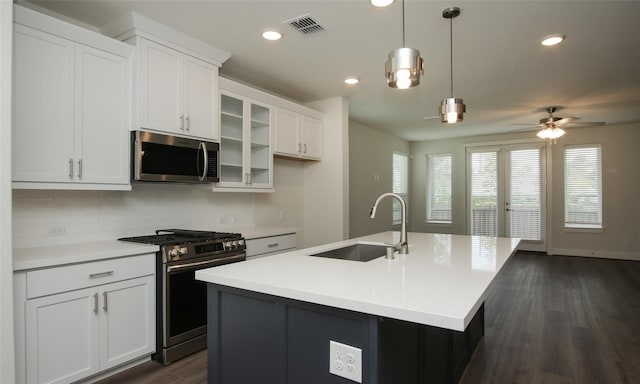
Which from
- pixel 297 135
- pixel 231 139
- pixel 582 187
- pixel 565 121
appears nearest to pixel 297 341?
pixel 231 139

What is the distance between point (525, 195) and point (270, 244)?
6.31m

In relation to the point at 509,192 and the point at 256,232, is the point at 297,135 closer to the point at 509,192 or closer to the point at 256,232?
the point at 256,232

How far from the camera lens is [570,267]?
6.18 meters

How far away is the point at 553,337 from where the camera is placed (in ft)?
10.5

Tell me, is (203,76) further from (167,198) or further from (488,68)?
(488,68)

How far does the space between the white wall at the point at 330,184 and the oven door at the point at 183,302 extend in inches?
78.5

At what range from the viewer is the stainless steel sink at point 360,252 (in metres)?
2.63

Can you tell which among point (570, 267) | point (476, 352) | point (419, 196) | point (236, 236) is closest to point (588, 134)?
point (570, 267)

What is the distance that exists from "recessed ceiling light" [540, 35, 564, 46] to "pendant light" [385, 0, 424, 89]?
1.90 metres

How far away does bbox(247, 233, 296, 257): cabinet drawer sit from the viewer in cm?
341

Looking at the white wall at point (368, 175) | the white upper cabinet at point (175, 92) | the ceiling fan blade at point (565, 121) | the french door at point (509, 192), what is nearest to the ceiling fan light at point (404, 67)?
the white upper cabinet at point (175, 92)

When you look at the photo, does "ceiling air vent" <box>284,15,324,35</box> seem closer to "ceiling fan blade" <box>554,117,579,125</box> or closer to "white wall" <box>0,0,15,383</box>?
"white wall" <box>0,0,15,383</box>

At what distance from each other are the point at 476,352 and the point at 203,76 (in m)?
3.20

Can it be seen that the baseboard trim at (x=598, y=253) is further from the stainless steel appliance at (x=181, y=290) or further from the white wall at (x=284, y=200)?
the stainless steel appliance at (x=181, y=290)
